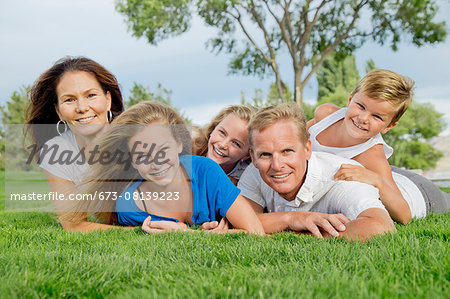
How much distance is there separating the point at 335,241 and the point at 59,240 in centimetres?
233

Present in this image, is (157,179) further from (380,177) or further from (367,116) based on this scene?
(367,116)

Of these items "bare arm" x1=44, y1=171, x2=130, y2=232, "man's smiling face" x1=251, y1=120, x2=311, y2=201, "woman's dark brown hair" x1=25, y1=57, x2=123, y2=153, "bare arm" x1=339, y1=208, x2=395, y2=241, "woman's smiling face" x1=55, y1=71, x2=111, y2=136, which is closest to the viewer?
"bare arm" x1=339, y1=208, x2=395, y2=241

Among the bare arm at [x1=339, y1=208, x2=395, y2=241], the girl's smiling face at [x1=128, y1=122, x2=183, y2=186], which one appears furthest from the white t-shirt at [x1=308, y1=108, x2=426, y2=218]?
the girl's smiling face at [x1=128, y1=122, x2=183, y2=186]

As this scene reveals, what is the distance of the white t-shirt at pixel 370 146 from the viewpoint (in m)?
4.61

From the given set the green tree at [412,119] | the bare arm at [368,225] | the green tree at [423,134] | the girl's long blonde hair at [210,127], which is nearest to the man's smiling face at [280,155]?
the bare arm at [368,225]

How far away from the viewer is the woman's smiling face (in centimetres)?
461

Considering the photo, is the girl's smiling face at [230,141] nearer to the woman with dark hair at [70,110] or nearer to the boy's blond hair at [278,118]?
the boy's blond hair at [278,118]

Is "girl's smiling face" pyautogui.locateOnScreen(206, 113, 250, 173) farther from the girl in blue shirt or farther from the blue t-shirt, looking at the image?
the blue t-shirt

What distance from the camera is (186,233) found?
3381 millimetres

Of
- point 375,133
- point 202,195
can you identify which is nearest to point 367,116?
point 375,133

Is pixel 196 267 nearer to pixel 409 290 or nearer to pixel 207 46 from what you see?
pixel 409 290

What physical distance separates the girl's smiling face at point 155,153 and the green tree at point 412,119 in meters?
34.0

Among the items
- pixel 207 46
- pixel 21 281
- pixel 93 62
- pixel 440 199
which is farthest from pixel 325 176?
pixel 207 46

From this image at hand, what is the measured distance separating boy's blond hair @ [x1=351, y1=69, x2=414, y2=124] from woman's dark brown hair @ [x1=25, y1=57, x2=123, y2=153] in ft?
10.3
